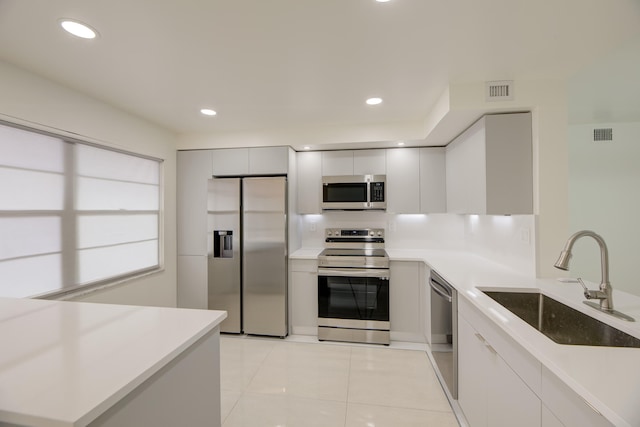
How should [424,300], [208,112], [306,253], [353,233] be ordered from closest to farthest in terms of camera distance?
[208,112] < [424,300] < [306,253] < [353,233]

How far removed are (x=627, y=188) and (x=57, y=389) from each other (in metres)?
4.87

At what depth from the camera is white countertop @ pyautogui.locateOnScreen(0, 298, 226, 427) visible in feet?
2.06

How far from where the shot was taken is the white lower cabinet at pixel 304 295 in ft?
10.2

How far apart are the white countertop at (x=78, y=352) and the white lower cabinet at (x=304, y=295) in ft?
6.16

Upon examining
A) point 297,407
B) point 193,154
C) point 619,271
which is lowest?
point 297,407

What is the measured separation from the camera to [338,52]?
5.49 feet

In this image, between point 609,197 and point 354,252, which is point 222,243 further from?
point 609,197

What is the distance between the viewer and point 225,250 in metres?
3.15

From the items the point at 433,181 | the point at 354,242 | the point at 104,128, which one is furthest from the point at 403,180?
the point at 104,128

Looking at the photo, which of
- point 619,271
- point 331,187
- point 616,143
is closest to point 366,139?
point 331,187

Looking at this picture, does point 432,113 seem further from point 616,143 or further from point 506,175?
point 616,143

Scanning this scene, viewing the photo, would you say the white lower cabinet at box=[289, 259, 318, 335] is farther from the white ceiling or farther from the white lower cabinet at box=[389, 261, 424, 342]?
the white ceiling

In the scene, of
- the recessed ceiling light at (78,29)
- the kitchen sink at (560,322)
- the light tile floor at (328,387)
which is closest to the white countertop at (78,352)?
the light tile floor at (328,387)

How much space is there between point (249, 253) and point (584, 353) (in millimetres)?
2787
